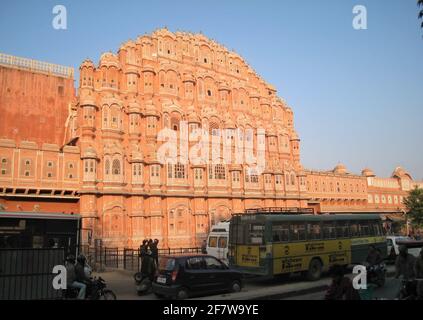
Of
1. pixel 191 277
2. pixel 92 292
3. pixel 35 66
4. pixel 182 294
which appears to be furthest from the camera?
pixel 35 66

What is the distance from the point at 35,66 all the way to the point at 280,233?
35.9 meters

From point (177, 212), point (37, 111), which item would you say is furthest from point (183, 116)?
point (37, 111)

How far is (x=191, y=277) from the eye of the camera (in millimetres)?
13602

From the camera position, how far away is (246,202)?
4362cm

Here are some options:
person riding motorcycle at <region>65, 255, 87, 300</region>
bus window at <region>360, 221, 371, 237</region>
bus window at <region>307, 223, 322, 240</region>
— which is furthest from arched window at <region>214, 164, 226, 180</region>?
person riding motorcycle at <region>65, 255, 87, 300</region>

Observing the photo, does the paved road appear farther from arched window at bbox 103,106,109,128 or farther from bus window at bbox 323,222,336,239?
arched window at bbox 103,106,109,128

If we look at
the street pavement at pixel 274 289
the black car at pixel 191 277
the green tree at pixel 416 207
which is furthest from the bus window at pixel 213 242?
the green tree at pixel 416 207

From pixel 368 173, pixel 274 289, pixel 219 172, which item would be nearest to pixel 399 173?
pixel 368 173

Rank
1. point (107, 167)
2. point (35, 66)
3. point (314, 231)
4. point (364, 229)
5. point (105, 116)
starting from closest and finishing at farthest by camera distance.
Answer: point (314, 231)
point (364, 229)
point (107, 167)
point (105, 116)
point (35, 66)

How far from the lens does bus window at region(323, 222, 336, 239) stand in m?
18.7

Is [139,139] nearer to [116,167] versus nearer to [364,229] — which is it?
[116,167]

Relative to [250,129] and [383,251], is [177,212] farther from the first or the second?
[383,251]

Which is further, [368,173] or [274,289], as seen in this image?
[368,173]
